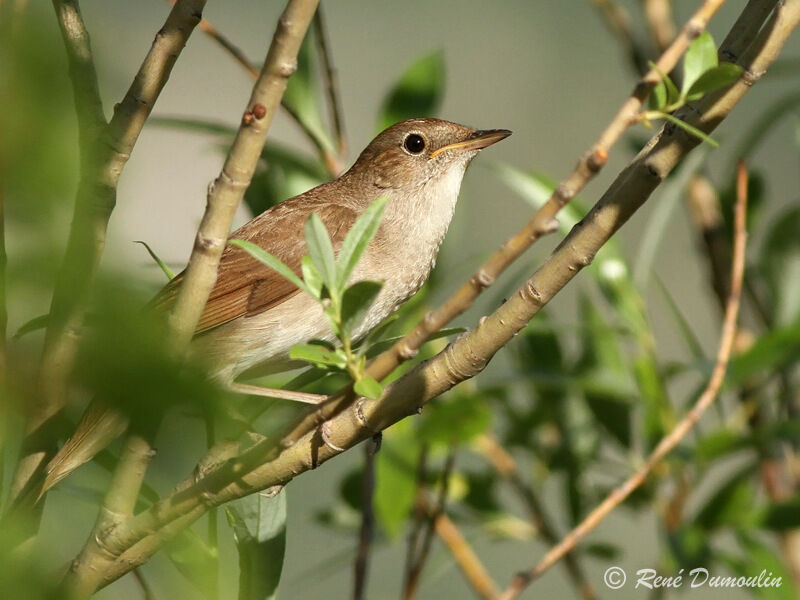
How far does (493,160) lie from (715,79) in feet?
16.9

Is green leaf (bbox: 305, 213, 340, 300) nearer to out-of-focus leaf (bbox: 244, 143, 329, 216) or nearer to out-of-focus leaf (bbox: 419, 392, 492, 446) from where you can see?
out-of-focus leaf (bbox: 419, 392, 492, 446)

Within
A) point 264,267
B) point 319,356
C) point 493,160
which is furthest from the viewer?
point 493,160

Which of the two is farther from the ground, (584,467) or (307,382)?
(307,382)

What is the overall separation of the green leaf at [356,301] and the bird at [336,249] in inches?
53.9

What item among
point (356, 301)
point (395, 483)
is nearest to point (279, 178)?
point (395, 483)

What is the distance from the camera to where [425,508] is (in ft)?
10.2

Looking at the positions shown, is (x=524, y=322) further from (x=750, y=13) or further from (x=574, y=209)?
(x=574, y=209)

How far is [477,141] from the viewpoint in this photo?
139 inches

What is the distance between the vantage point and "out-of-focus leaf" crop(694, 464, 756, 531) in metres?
2.96

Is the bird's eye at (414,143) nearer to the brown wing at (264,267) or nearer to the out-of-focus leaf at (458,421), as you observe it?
the brown wing at (264,267)

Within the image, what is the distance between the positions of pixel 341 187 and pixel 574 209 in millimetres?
835

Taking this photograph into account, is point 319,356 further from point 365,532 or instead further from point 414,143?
point 414,143

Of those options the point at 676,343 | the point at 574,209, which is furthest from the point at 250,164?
the point at 676,343

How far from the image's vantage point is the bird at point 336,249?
306 cm
